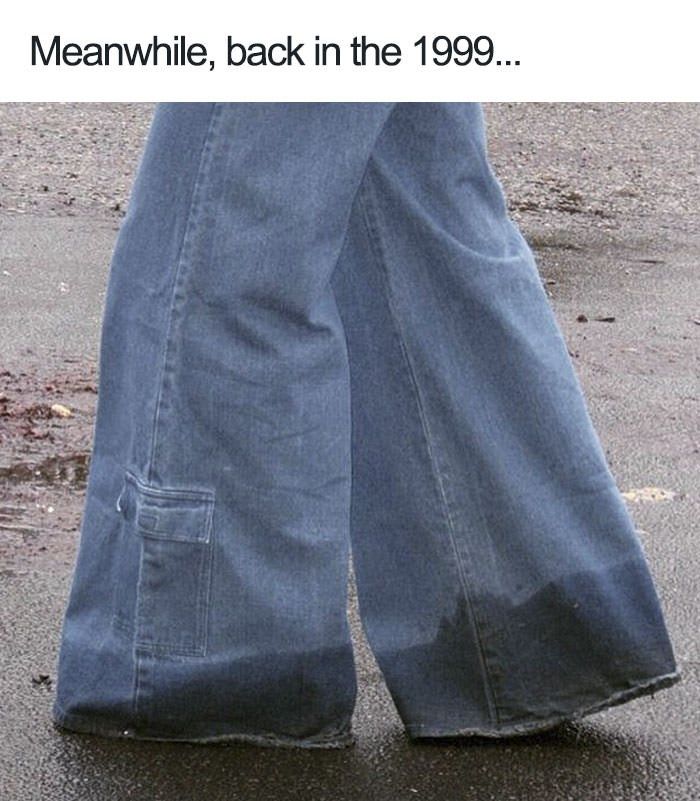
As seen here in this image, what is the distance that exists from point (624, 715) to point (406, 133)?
3.20 ft

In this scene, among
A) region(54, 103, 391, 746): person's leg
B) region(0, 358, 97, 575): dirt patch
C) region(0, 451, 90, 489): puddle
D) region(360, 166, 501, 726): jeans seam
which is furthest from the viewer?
region(0, 451, 90, 489): puddle

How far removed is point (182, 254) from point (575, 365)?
270 centimetres

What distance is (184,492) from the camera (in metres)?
2.73

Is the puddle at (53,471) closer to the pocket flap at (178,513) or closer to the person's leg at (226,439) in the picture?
the person's leg at (226,439)

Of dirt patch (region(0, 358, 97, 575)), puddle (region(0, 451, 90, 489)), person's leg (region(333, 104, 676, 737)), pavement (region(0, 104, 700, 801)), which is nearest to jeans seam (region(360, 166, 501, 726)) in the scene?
person's leg (region(333, 104, 676, 737))

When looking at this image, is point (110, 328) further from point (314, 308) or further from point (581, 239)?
point (581, 239)

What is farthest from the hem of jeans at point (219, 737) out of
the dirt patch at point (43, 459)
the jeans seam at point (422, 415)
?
the dirt patch at point (43, 459)

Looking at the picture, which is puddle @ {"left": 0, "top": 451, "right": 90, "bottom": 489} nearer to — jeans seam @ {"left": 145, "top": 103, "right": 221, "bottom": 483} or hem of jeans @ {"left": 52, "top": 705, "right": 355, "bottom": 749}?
hem of jeans @ {"left": 52, "top": 705, "right": 355, "bottom": 749}

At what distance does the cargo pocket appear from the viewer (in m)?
2.73

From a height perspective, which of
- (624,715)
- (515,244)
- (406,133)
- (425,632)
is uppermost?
(406,133)

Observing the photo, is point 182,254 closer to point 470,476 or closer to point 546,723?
point 470,476

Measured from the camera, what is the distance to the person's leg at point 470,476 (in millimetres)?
2824

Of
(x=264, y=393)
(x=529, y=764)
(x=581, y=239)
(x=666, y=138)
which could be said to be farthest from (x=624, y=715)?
(x=666, y=138)

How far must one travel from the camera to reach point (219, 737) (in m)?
2.91
